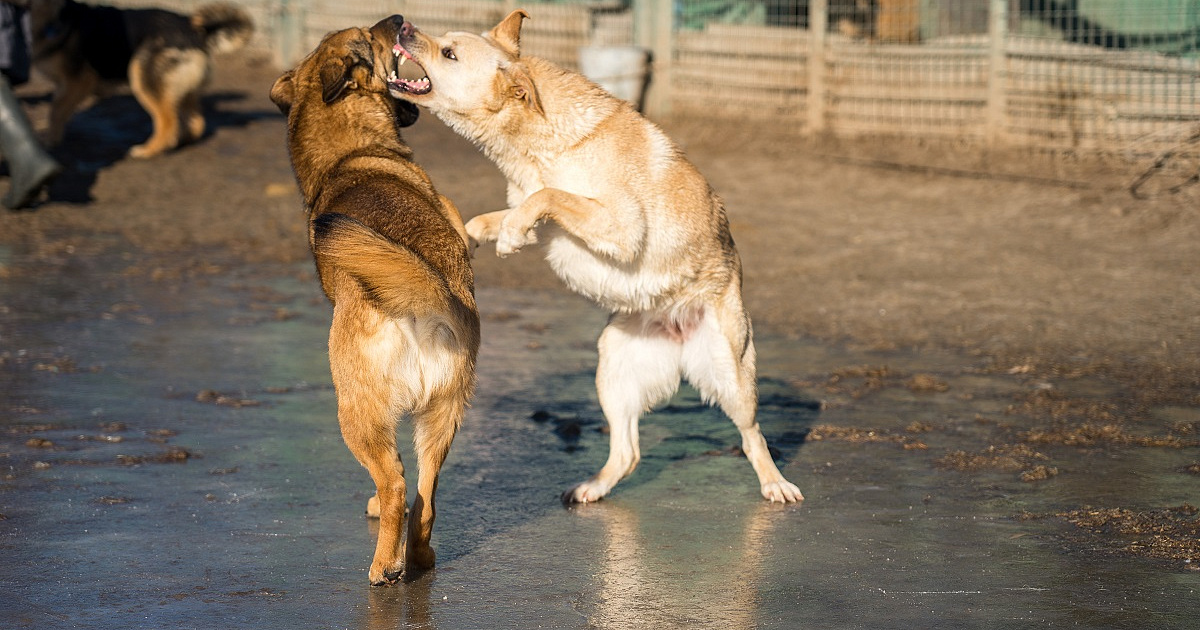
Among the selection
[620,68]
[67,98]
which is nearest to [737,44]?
[620,68]

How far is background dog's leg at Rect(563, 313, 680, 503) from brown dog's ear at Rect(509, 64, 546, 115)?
915 mm

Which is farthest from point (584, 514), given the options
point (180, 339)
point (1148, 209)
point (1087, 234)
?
point (1148, 209)

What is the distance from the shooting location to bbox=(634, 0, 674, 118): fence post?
14508mm

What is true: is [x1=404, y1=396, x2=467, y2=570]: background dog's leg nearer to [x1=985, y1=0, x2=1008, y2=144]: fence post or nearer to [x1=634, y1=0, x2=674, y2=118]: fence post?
[x1=985, y1=0, x2=1008, y2=144]: fence post

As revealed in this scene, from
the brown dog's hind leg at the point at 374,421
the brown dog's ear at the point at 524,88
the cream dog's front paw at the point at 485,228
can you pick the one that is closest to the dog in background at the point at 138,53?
the brown dog's ear at the point at 524,88

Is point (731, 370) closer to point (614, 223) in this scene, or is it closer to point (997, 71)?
point (614, 223)

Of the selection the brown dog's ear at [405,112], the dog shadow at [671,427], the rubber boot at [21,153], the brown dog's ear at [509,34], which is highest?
the brown dog's ear at [509,34]

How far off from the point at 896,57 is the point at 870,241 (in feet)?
11.6

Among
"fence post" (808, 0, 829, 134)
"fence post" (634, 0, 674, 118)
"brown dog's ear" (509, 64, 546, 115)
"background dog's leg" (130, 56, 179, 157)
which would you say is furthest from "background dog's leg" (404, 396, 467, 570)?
"fence post" (634, 0, 674, 118)

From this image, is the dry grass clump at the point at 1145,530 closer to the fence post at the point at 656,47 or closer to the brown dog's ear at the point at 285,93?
the brown dog's ear at the point at 285,93

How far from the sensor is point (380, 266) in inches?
147

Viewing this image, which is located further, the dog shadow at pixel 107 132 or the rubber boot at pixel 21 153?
the dog shadow at pixel 107 132

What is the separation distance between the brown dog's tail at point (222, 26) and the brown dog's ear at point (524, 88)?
8395 mm

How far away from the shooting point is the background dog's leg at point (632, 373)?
5.05 m
